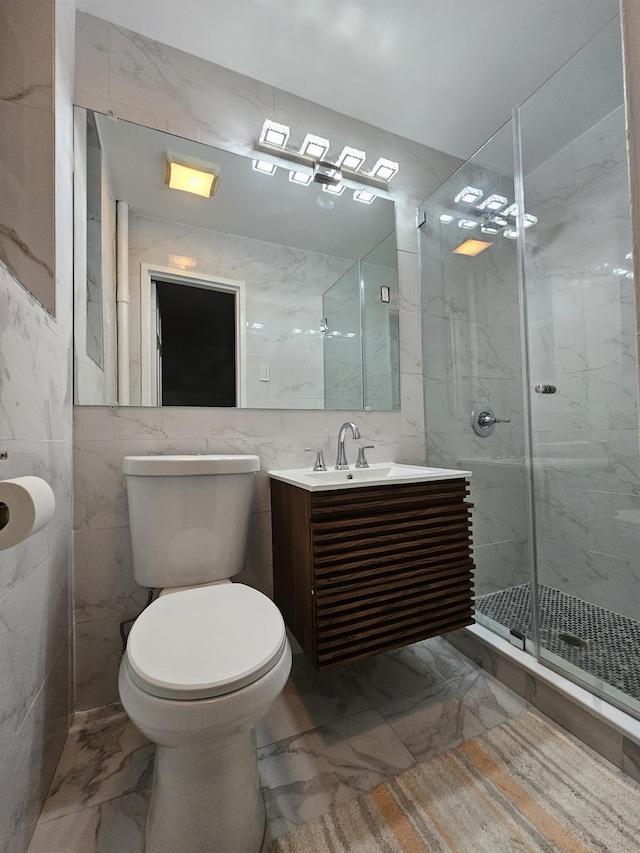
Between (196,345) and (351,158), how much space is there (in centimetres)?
112

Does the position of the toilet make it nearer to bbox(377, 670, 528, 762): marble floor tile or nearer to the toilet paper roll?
the toilet paper roll

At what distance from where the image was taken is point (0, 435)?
69 centimetres

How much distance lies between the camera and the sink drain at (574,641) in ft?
4.37

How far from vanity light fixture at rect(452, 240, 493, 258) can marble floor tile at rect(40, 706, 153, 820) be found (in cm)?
227

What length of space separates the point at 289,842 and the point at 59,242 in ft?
5.29

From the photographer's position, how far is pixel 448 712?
1.19 metres

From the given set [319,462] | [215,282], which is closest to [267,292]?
[215,282]

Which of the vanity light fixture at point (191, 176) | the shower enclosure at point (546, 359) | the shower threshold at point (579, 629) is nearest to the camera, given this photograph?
the shower threshold at point (579, 629)

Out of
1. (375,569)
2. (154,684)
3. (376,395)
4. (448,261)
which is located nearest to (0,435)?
(154,684)

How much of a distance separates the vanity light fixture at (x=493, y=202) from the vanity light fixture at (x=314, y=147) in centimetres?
77

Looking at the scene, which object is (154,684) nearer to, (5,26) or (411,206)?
(5,26)

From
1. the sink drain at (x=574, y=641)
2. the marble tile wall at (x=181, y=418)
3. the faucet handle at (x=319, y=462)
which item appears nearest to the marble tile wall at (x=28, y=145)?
the marble tile wall at (x=181, y=418)

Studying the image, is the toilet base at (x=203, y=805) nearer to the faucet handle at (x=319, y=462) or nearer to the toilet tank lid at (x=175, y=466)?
the toilet tank lid at (x=175, y=466)

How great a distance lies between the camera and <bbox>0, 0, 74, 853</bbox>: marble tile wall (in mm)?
724
